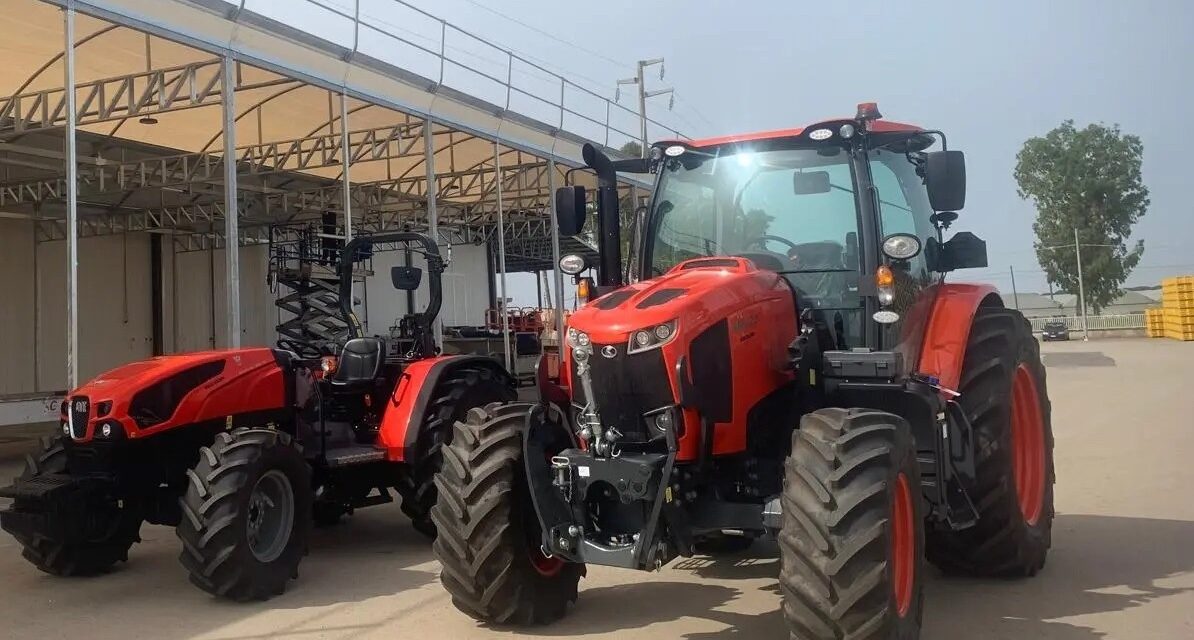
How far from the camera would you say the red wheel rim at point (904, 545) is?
3.94 m

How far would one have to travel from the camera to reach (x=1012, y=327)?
220 inches

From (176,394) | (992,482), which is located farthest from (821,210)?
(176,394)

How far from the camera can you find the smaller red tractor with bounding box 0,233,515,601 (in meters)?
5.30

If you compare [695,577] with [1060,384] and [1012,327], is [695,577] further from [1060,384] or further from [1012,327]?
[1060,384]

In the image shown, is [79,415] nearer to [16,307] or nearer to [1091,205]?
[16,307]

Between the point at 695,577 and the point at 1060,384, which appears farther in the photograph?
the point at 1060,384

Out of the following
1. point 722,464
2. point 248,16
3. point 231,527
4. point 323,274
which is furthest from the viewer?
point 323,274

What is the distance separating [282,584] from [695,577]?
2.40m

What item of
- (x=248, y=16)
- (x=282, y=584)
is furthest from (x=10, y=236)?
(x=282, y=584)

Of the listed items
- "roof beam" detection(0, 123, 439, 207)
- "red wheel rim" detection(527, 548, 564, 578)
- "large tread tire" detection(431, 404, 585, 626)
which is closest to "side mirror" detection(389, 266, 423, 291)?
"large tread tire" detection(431, 404, 585, 626)

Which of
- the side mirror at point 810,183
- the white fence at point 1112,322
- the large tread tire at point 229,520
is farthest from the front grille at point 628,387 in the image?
the white fence at point 1112,322

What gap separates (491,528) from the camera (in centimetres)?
438

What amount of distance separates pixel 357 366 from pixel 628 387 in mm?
3403

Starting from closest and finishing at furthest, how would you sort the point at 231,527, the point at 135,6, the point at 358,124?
the point at 231,527 → the point at 135,6 → the point at 358,124
